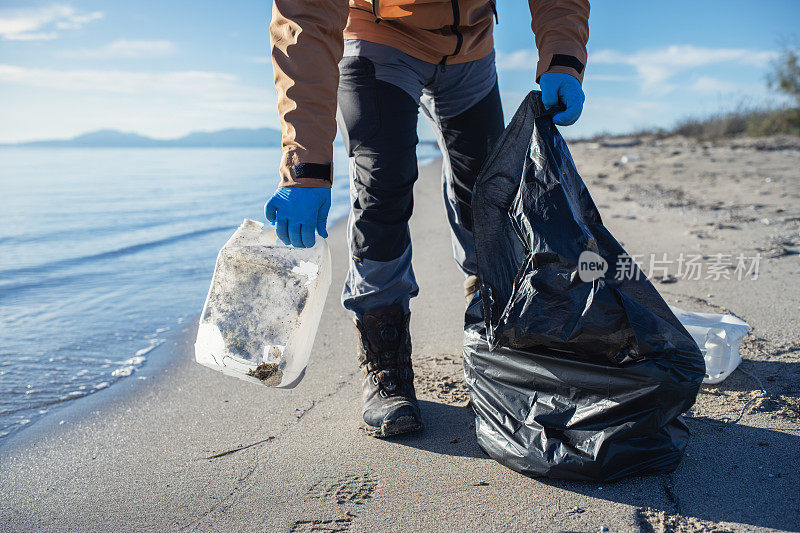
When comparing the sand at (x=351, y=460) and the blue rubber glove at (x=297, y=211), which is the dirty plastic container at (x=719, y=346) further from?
the blue rubber glove at (x=297, y=211)

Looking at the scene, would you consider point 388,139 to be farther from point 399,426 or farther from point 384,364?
point 399,426

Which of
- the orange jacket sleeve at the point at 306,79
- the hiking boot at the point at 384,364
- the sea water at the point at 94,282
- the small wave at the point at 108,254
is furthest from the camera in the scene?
the small wave at the point at 108,254

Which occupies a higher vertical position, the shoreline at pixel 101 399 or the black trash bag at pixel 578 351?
the black trash bag at pixel 578 351

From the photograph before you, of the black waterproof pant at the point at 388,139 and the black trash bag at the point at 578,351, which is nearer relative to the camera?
the black trash bag at the point at 578,351

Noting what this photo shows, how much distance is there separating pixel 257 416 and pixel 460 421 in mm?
675

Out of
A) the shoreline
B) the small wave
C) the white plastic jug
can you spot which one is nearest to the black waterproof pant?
the white plastic jug

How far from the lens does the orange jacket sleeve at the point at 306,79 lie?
136cm

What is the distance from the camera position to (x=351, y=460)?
1.51 metres

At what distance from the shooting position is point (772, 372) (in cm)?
182

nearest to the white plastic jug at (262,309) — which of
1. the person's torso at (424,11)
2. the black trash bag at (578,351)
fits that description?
the black trash bag at (578,351)

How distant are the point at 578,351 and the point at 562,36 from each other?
3.33 ft

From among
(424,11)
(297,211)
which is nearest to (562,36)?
(424,11)

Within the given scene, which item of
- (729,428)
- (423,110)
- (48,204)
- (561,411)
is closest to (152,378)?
(423,110)

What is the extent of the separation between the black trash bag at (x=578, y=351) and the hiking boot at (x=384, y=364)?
1.23ft
